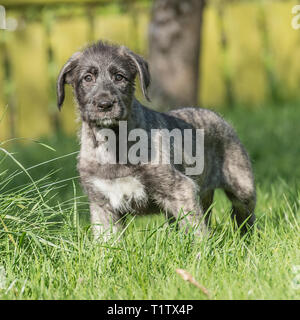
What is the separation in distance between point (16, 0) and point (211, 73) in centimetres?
453

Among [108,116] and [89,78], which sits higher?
[89,78]

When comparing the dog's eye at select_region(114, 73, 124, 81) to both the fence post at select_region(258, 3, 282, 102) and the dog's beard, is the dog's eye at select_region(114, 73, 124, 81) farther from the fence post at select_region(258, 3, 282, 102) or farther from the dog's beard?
the fence post at select_region(258, 3, 282, 102)

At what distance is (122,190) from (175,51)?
600 cm

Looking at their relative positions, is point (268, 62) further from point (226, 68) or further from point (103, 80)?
point (103, 80)

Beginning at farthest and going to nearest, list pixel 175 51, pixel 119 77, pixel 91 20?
pixel 91 20, pixel 175 51, pixel 119 77

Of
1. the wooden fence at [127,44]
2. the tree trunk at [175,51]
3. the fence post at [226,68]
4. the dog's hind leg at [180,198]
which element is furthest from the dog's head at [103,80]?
the fence post at [226,68]

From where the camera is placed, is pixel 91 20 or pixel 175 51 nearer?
pixel 175 51

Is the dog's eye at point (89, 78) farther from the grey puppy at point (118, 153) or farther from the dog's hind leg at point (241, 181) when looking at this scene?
the dog's hind leg at point (241, 181)

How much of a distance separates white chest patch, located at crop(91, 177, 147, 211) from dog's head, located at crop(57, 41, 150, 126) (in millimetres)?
440

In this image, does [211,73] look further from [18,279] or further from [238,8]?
[18,279]

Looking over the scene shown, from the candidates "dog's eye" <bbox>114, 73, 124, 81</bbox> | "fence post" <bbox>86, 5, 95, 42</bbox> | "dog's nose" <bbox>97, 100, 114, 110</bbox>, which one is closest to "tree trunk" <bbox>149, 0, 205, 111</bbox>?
"fence post" <bbox>86, 5, 95, 42</bbox>

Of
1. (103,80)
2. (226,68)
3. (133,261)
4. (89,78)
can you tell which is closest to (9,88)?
(226,68)

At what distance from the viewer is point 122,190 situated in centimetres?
466
